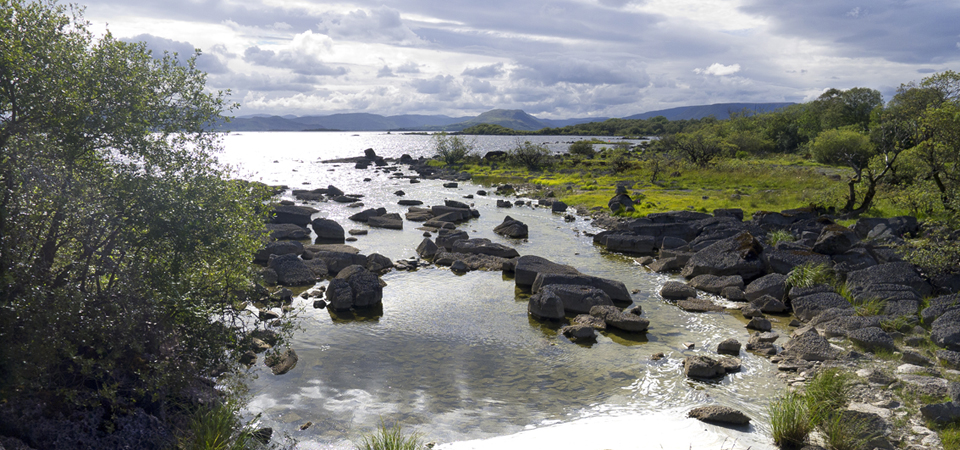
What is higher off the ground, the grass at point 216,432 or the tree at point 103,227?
the tree at point 103,227

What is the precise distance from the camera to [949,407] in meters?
13.2

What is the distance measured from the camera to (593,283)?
1070 inches

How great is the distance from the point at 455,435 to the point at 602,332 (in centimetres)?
1023

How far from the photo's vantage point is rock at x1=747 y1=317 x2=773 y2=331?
22291 mm

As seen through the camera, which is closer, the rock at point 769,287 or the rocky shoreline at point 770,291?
the rocky shoreline at point 770,291

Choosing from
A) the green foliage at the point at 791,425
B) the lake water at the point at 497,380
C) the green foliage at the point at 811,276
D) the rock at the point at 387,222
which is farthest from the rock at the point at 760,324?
the rock at the point at 387,222

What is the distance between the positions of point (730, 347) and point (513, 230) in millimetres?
26135

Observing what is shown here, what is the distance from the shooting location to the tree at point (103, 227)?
10.5 meters

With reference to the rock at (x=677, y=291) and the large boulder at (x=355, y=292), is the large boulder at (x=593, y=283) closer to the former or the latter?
the rock at (x=677, y=291)

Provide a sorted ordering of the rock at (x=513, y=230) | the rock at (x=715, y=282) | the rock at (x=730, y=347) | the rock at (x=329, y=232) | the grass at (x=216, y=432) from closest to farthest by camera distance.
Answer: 1. the grass at (x=216, y=432)
2. the rock at (x=730, y=347)
3. the rock at (x=715, y=282)
4. the rock at (x=329, y=232)
5. the rock at (x=513, y=230)

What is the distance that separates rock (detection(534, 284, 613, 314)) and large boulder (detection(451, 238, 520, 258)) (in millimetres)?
10722

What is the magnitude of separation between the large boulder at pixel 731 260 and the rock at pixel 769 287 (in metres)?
2.69

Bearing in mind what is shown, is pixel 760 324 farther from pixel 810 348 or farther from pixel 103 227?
pixel 103 227

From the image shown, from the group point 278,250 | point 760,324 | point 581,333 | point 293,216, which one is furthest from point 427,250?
point 760,324
